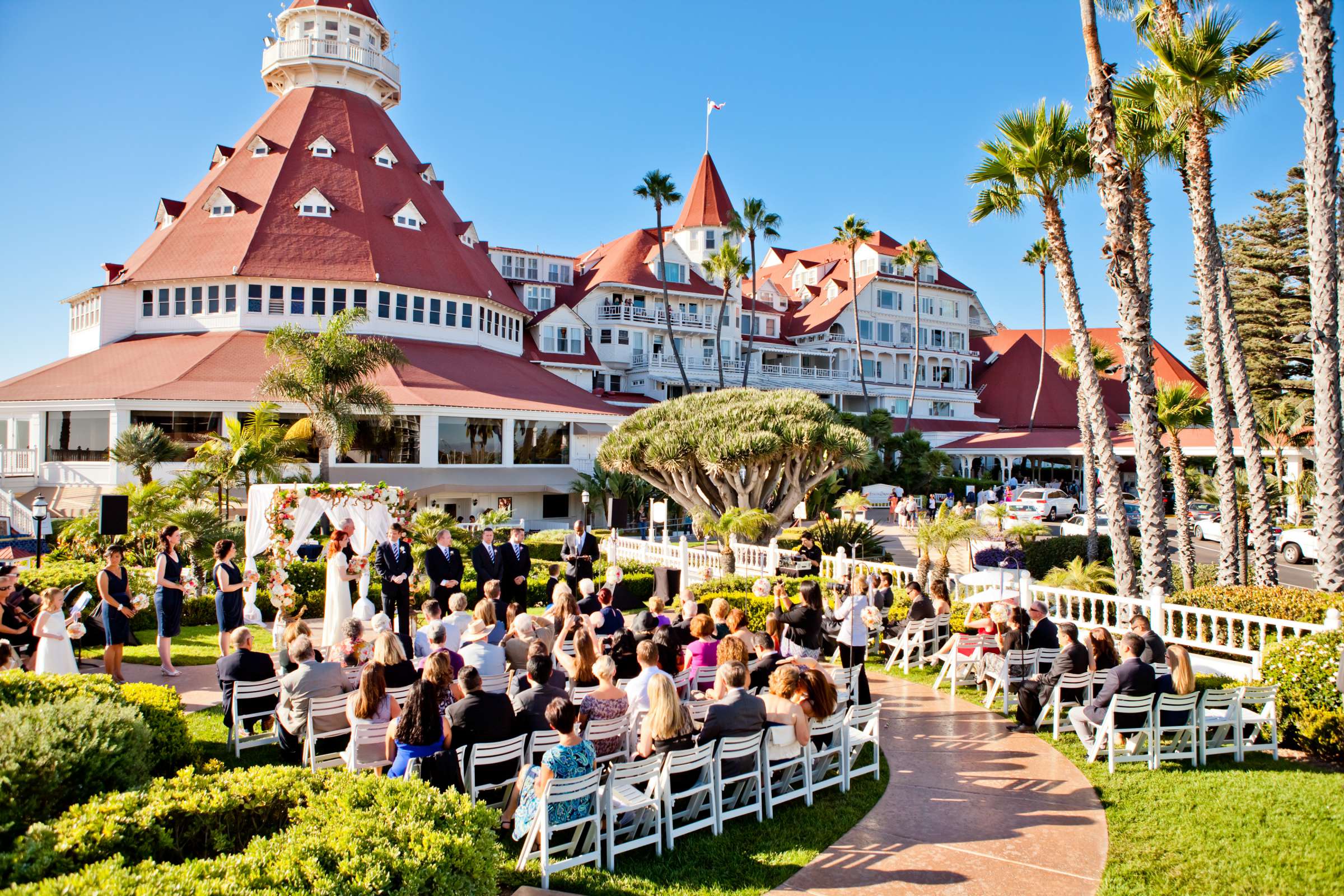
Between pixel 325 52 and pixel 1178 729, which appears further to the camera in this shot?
pixel 325 52

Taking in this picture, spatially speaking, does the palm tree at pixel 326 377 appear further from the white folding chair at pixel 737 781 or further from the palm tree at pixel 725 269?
the palm tree at pixel 725 269

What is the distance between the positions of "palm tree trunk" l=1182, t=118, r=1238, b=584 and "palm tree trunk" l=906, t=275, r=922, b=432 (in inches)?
1428

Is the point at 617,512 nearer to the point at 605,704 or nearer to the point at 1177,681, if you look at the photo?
the point at 605,704

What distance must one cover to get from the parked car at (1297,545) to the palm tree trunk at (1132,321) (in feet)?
62.9

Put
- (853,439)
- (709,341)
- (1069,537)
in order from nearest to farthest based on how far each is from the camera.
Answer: (853,439) → (1069,537) → (709,341)

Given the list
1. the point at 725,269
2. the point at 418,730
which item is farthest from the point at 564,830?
the point at 725,269

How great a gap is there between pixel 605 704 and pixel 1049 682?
5.28 m

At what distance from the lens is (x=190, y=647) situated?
548 inches

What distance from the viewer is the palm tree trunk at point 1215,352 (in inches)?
657

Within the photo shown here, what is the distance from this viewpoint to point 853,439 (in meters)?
23.0

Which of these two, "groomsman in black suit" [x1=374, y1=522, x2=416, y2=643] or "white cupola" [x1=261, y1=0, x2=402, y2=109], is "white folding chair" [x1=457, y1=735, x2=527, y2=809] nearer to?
A: "groomsman in black suit" [x1=374, y1=522, x2=416, y2=643]

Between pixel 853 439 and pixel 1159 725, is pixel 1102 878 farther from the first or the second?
pixel 853 439

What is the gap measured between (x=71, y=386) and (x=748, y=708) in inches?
1272

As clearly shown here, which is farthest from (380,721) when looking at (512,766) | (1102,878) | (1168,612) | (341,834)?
(1168,612)
